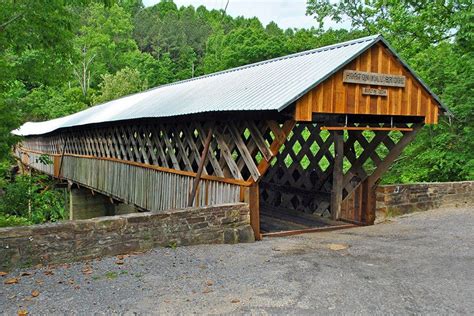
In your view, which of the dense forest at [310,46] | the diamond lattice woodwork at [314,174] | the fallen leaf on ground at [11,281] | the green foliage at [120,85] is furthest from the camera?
the green foliage at [120,85]

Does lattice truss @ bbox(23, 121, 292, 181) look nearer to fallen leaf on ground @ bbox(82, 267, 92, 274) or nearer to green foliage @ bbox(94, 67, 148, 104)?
fallen leaf on ground @ bbox(82, 267, 92, 274)

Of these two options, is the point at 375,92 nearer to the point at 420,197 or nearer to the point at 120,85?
the point at 420,197

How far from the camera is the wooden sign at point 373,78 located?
781cm

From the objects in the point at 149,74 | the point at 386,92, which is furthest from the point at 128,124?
the point at 149,74

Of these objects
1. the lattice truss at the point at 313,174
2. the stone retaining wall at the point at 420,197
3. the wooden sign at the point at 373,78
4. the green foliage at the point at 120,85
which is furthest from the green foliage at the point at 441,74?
the green foliage at the point at 120,85

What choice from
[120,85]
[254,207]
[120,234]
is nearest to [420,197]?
[254,207]

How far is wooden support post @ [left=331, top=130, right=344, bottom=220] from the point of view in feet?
33.9

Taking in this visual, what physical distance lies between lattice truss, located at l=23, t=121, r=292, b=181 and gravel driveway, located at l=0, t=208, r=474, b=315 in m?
1.73

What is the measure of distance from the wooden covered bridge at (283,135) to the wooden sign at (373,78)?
18 millimetres

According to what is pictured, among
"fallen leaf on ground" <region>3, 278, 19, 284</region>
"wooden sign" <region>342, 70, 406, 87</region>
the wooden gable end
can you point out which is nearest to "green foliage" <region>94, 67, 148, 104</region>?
the wooden gable end

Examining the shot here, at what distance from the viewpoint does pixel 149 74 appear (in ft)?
194

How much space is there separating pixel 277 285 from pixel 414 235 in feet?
14.5

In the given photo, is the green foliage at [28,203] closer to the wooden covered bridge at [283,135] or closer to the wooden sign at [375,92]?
the wooden covered bridge at [283,135]

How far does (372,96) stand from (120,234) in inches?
194
